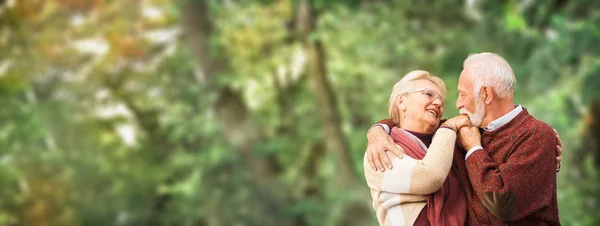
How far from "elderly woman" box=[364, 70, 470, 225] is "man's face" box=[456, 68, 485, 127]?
0.02m

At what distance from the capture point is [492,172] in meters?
2.22

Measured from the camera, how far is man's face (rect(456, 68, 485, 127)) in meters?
2.30

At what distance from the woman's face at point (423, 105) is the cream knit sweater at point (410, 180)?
0.11 meters

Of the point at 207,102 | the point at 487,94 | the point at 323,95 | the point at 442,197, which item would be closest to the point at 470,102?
the point at 487,94

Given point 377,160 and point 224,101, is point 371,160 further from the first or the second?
point 224,101

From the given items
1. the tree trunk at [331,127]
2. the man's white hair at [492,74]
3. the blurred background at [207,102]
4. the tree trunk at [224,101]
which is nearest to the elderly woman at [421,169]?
the man's white hair at [492,74]

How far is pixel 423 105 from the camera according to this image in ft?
7.72

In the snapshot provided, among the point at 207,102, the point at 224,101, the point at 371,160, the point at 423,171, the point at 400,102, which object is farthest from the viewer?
the point at 224,101

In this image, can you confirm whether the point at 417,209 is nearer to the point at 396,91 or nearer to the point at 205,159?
the point at 396,91

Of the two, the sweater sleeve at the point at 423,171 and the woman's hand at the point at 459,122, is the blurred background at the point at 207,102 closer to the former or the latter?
the woman's hand at the point at 459,122

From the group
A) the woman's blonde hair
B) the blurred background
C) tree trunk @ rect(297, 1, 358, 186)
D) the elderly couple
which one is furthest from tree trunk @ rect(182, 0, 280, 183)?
the elderly couple

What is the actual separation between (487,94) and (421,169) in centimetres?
28

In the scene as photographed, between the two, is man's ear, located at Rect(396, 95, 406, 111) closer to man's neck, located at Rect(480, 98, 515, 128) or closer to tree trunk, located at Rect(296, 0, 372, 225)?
man's neck, located at Rect(480, 98, 515, 128)

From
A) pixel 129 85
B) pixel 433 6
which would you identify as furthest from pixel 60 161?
pixel 433 6
